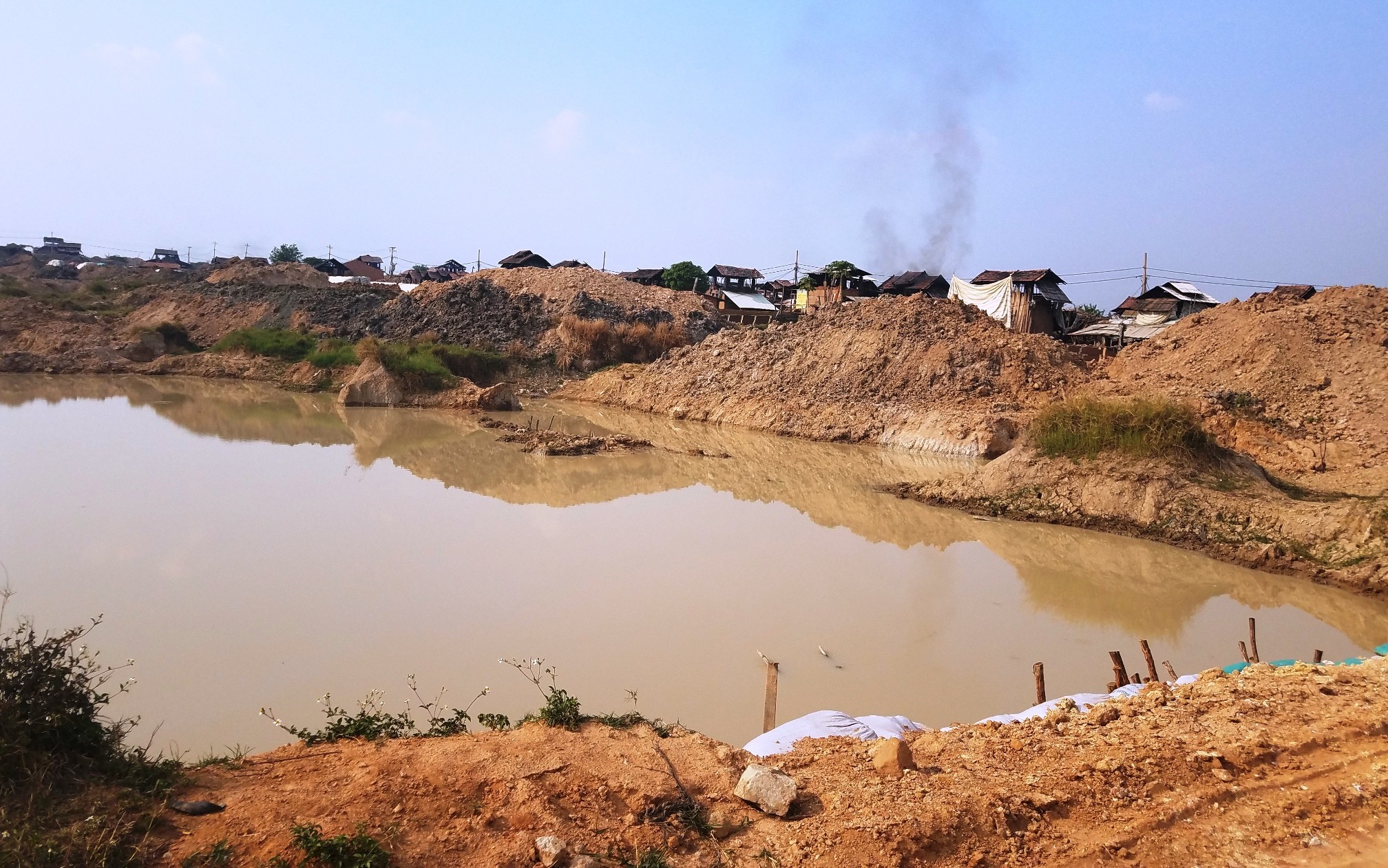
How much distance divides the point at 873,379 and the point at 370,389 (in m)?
14.8

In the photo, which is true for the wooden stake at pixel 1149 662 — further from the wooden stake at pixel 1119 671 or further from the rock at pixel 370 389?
the rock at pixel 370 389

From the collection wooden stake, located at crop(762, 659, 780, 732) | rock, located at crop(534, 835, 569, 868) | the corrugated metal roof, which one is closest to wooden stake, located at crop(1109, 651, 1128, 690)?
wooden stake, located at crop(762, 659, 780, 732)

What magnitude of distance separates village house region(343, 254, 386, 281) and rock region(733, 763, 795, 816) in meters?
57.4

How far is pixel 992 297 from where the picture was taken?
27.0 metres

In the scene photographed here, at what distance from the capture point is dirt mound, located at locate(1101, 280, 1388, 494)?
1537cm

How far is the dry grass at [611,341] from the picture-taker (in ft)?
99.4

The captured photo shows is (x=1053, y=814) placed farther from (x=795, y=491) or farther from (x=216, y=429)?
(x=216, y=429)

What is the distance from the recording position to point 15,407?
18.8 m

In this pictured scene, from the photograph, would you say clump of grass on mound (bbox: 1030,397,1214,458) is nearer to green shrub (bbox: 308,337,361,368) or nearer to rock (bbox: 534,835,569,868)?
rock (bbox: 534,835,569,868)

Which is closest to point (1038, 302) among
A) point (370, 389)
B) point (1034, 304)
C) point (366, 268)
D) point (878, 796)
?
point (1034, 304)

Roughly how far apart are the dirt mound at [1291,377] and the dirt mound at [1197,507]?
297 cm

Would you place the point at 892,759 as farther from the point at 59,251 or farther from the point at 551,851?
the point at 59,251


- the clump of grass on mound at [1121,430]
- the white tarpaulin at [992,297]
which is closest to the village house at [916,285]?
the white tarpaulin at [992,297]

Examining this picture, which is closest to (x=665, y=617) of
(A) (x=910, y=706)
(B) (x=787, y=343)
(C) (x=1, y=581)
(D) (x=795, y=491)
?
(A) (x=910, y=706)
